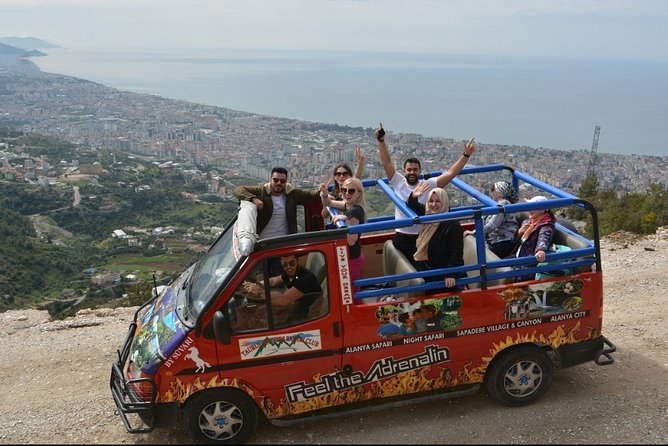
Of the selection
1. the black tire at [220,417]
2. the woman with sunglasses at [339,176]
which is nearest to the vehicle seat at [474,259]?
the woman with sunglasses at [339,176]

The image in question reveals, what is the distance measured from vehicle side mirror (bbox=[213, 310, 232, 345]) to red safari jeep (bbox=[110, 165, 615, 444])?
11 mm

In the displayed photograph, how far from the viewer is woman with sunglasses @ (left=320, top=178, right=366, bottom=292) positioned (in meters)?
5.18

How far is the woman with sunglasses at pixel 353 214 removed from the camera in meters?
5.18

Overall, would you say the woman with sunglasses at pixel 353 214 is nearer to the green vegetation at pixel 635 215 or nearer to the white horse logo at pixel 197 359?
the white horse logo at pixel 197 359

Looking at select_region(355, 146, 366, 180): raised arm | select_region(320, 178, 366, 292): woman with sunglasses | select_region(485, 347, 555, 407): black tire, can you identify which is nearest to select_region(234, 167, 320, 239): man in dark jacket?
select_region(320, 178, 366, 292): woman with sunglasses

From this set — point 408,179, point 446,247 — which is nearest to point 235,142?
point 408,179

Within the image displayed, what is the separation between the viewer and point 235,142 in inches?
3755

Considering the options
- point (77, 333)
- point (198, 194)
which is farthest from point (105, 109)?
point (77, 333)

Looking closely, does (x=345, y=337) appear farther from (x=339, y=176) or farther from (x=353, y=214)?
(x=339, y=176)

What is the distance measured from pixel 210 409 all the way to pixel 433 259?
8.64ft

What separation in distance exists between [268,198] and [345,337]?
2.01 metres

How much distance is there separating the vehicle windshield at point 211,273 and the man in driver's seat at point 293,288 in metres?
0.38

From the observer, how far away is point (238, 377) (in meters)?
5.06

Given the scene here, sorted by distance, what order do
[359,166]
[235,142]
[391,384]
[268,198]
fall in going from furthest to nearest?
[235,142], [359,166], [268,198], [391,384]
